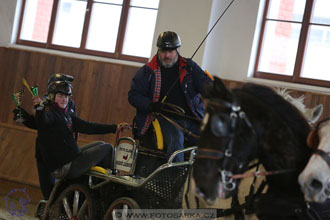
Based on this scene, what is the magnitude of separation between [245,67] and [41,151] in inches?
136

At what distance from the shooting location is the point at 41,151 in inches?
181

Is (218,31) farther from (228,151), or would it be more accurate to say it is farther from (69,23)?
(228,151)

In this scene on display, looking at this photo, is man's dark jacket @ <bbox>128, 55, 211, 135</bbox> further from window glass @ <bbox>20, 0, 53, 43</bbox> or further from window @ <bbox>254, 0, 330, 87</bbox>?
window glass @ <bbox>20, 0, 53, 43</bbox>

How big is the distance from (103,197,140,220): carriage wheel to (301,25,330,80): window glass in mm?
3899

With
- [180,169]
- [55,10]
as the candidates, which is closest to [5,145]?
[55,10]

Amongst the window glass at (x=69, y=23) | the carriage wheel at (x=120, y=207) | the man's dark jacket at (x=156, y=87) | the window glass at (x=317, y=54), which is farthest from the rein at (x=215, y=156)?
the window glass at (x=69, y=23)

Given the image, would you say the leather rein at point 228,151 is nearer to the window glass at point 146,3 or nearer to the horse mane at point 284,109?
the horse mane at point 284,109

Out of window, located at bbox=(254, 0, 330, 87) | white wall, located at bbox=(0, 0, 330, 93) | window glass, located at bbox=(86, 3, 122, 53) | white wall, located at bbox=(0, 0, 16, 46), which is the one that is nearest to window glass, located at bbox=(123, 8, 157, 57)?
window glass, located at bbox=(86, 3, 122, 53)

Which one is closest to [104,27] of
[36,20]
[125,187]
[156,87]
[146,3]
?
[146,3]

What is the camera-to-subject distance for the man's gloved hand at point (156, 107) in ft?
13.7

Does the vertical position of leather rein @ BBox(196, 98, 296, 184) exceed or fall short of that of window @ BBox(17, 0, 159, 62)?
it falls short

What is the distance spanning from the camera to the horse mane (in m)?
2.53

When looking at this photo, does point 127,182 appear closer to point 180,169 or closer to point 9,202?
point 180,169

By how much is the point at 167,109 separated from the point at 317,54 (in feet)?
11.1
